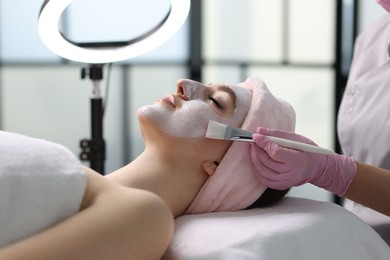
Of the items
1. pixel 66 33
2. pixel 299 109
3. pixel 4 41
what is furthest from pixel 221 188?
pixel 299 109

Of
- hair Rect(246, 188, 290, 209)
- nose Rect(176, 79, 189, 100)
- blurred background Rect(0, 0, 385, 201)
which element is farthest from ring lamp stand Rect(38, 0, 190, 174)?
blurred background Rect(0, 0, 385, 201)

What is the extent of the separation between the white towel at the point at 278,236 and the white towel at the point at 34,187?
0.25m

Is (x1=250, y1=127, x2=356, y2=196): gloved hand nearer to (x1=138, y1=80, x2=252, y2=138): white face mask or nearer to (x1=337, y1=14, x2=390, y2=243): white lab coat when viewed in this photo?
(x1=138, y1=80, x2=252, y2=138): white face mask

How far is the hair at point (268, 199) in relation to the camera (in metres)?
1.40

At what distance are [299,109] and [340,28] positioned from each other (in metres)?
0.68

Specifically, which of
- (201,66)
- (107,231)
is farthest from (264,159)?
(201,66)

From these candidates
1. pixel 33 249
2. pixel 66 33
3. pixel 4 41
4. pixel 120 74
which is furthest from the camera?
pixel 120 74

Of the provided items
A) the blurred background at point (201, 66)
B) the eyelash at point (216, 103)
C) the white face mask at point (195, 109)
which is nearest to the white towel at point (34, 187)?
the white face mask at point (195, 109)

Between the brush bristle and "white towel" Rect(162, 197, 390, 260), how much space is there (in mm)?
163

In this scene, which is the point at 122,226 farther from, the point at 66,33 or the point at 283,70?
the point at 283,70

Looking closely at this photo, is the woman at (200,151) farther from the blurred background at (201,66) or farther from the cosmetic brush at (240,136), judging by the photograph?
the blurred background at (201,66)

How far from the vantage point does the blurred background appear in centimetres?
344

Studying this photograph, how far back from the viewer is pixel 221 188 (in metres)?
1.34

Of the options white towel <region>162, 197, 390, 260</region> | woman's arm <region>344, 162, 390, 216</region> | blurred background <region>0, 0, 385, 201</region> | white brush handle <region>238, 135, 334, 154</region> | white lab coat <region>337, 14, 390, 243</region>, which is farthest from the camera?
blurred background <region>0, 0, 385, 201</region>
